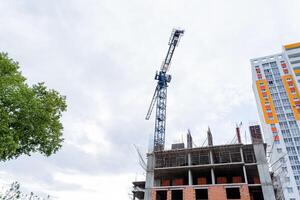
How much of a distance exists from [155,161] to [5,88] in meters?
22.9

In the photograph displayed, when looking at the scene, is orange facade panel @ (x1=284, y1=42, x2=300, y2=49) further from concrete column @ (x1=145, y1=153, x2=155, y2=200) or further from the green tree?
the green tree

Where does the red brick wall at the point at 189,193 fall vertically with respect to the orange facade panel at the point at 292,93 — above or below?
below

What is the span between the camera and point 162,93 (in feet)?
146

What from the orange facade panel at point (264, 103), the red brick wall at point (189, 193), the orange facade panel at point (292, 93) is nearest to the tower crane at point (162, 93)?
the red brick wall at point (189, 193)

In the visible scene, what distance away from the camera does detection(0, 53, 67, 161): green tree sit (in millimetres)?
11227

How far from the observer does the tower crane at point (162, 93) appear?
1575 inches

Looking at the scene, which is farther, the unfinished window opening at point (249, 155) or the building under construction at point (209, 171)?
the unfinished window opening at point (249, 155)

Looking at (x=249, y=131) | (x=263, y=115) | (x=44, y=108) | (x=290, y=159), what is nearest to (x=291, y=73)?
(x=263, y=115)

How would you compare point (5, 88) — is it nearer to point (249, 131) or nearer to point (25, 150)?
point (25, 150)

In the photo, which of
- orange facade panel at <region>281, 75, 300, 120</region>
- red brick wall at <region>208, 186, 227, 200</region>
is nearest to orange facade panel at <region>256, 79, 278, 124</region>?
orange facade panel at <region>281, 75, 300, 120</region>

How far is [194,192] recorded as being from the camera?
25578 mm

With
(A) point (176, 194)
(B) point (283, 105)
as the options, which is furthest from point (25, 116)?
(B) point (283, 105)

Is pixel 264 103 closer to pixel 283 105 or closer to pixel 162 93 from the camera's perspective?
pixel 283 105

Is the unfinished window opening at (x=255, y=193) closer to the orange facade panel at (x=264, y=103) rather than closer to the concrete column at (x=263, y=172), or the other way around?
the concrete column at (x=263, y=172)
